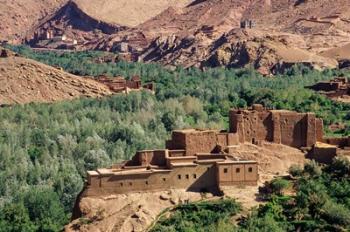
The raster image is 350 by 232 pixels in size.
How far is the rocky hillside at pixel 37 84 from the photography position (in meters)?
87.1

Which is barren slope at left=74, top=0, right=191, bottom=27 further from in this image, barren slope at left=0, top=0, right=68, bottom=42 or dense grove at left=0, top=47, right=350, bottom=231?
dense grove at left=0, top=47, right=350, bottom=231

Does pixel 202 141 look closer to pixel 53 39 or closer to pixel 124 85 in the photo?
pixel 124 85

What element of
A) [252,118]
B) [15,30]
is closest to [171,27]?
[15,30]

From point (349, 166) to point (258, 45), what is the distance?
70.3 metres

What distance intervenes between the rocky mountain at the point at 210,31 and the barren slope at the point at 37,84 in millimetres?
25040

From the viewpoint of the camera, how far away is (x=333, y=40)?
11800cm

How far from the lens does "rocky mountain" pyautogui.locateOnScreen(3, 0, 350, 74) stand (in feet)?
367

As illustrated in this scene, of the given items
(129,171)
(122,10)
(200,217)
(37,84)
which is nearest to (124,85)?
(37,84)

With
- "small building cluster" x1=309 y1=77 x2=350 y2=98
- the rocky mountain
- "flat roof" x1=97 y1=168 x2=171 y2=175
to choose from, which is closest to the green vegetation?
"flat roof" x1=97 y1=168 x2=171 y2=175

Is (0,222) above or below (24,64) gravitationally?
below

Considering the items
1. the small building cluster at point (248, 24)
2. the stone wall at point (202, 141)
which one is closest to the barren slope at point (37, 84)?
the small building cluster at point (248, 24)

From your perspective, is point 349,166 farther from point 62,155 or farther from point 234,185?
point 62,155

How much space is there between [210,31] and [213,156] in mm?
87258

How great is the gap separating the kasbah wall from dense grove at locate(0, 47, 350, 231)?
4327 millimetres
